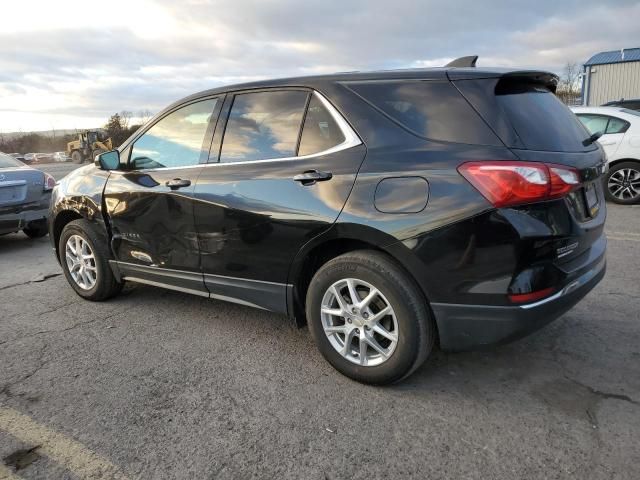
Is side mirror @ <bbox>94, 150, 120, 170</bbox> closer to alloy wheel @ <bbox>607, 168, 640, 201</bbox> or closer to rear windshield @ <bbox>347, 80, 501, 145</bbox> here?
rear windshield @ <bbox>347, 80, 501, 145</bbox>

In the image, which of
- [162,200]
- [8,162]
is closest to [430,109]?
[162,200]

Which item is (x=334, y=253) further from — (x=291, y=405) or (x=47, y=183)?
(x=47, y=183)

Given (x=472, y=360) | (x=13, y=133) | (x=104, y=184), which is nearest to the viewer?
(x=472, y=360)

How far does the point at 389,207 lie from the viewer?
2.61 m

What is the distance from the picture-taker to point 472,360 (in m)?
3.19

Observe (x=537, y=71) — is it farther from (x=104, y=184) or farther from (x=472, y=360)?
(x=104, y=184)

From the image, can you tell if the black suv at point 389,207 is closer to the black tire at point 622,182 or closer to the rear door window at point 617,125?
the black tire at point 622,182

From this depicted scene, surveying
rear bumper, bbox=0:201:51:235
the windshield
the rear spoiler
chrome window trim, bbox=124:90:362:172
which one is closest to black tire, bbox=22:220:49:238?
rear bumper, bbox=0:201:51:235

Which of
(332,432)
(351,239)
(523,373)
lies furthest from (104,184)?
(523,373)

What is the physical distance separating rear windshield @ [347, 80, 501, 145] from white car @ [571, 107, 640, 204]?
6415mm

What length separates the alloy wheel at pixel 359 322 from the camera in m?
2.77

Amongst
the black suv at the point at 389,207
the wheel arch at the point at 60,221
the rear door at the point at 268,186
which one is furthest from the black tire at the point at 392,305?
the wheel arch at the point at 60,221

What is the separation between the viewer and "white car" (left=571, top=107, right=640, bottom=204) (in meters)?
7.92

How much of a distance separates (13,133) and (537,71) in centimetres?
6353
